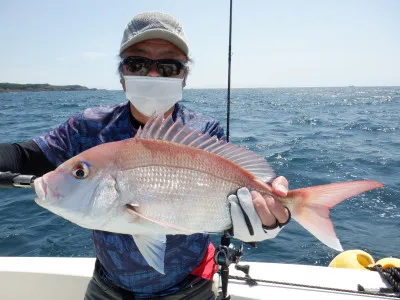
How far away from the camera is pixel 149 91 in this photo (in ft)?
7.54

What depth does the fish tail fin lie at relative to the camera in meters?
1.79

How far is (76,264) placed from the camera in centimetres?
315

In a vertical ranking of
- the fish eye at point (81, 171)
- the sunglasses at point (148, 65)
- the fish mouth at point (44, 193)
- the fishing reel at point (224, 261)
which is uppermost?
the sunglasses at point (148, 65)

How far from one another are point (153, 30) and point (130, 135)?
2.28 ft

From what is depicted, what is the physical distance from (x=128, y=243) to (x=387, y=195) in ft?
24.3

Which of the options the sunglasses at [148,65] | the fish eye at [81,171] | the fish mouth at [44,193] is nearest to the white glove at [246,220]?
the fish eye at [81,171]

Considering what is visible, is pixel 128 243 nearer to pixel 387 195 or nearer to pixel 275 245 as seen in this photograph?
pixel 275 245

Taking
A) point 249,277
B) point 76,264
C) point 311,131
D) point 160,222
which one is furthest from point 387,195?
point 311,131

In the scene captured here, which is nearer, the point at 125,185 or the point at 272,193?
the point at 125,185

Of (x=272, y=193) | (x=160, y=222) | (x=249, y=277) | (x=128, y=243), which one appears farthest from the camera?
(x=249, y=277)

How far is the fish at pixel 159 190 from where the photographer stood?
167 centimetres

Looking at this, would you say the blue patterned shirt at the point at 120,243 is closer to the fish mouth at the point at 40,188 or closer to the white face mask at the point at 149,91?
the white face mask at the point at 149,91

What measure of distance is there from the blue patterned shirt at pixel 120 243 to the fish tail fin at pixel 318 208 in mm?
791

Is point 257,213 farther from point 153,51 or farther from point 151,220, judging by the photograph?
point 153,51
